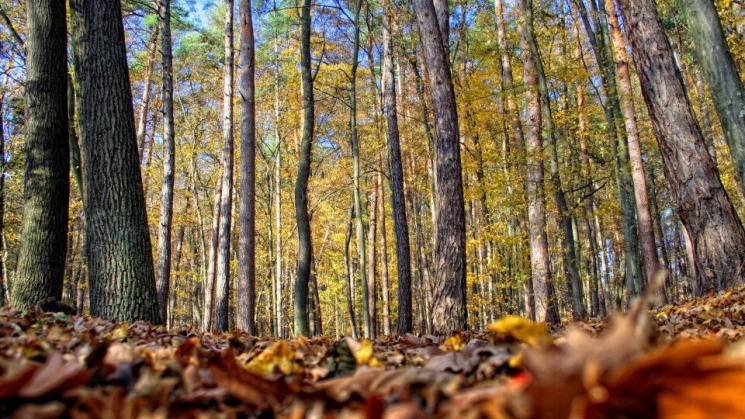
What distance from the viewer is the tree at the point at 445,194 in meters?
6.76

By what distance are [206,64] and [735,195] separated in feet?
82.5

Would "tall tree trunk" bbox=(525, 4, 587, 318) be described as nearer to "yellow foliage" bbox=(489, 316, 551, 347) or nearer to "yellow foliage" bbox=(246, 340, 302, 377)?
"yellow foliage" bbox=(489, 316, 551, 347)

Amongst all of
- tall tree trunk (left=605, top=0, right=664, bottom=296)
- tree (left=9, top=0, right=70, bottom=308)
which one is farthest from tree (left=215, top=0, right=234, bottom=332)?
tall tree trunk (left=605, top=0, right=664, bottom=296)

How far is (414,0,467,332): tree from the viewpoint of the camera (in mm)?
6758

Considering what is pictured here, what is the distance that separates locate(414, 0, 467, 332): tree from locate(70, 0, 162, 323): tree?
3630mm

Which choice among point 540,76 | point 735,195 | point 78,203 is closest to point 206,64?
point 78,203

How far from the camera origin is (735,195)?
23.4m

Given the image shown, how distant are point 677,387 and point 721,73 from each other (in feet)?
23.3

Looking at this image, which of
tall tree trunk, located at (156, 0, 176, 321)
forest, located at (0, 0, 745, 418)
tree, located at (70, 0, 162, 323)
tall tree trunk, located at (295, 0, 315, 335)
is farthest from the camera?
tall tree trunk, located at (156, 0, 176, 321)

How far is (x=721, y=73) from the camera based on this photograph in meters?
6.27

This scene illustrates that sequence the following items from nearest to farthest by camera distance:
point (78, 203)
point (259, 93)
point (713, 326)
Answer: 1. point (713, 326)
2. point (78, 203)
3. point (259, 93)

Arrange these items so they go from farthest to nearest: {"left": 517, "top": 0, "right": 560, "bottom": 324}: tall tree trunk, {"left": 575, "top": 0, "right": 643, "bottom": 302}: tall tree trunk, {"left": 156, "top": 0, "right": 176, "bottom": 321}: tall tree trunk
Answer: {"left": 575, "top": 0, "right": 643, "bottom": 302}: tall tree trunk, {"left": 156, "top": 0, "right": 176, "bottom": 321}: tall tree trunk, {"left": 517, "top": 0, "right": 560, "bottom": 324}: tall tree trunk

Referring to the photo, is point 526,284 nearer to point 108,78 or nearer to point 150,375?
point 108,78

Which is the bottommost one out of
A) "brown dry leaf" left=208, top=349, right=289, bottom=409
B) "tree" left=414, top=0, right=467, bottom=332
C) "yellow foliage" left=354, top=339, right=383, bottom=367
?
"yellow foliage" left=354, top=339, right=383, bottom=367
